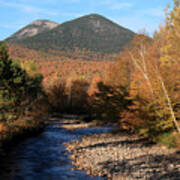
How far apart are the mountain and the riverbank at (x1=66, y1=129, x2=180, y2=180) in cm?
11021

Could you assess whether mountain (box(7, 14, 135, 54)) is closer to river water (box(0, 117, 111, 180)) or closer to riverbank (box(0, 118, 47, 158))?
riverbank (box(0, 118, 47, 158))

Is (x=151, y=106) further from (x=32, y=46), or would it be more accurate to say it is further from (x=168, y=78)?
(x=32, y=46)

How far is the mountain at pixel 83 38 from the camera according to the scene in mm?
134500

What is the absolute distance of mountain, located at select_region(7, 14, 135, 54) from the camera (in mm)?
134500

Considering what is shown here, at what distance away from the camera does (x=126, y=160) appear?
1220 cm

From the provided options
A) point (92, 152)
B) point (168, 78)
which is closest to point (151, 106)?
point (168, 78)

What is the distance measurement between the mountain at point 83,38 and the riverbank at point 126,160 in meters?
110

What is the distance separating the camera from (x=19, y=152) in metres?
13.9

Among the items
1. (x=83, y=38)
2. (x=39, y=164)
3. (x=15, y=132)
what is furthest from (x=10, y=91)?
(x=83, y=38)

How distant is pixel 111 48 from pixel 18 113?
114m

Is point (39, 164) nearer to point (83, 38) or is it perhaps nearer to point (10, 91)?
point (10, 91)

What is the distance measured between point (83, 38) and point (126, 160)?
490ft

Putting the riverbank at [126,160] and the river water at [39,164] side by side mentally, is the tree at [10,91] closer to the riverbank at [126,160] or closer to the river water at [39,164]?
the river water at [39,164]

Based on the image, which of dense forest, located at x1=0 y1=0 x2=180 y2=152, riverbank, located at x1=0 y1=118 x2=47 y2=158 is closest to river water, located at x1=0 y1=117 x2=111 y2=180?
riverbank, located at x1=0 y1=118 x2=47 y2=158
